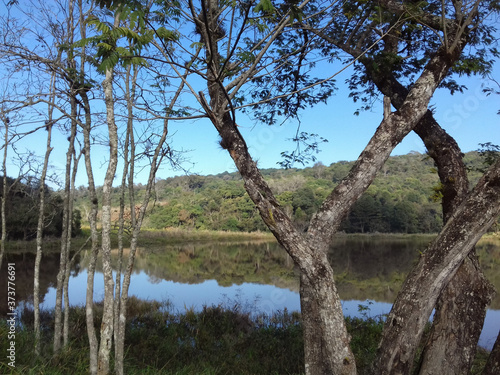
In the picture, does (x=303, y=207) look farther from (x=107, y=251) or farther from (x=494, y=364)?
(x=107, y=251)

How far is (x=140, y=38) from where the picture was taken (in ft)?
7.27

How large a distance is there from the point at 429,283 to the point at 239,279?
11.2 metres

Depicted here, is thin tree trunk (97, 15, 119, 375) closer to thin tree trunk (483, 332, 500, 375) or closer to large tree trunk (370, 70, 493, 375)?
large tree trunk (370, 70, 493, 375)

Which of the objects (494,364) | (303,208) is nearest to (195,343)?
(494,364)

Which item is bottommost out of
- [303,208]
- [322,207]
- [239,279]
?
[239,279]

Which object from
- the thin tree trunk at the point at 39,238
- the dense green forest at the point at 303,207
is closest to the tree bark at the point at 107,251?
the thin tree trunk at the point at 39,238

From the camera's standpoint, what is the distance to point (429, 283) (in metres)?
2.77

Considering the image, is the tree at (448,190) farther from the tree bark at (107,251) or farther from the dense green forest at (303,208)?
the dense green forest at (303,208)

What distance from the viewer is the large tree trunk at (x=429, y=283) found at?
2752 millimetres

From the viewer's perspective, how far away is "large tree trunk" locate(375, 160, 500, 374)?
275 cm

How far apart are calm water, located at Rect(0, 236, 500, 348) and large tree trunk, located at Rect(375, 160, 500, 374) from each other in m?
2.92

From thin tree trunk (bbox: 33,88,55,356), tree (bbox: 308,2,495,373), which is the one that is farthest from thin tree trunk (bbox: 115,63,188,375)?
tree (bbox: 308,2,495,373)

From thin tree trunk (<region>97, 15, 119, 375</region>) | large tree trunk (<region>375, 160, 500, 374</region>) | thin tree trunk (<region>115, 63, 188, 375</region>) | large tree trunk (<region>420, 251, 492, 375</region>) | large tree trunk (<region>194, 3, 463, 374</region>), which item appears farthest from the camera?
thin tree trunk (<region>115, 63, 188, 375</region>)

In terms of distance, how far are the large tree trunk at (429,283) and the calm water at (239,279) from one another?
292 cm
